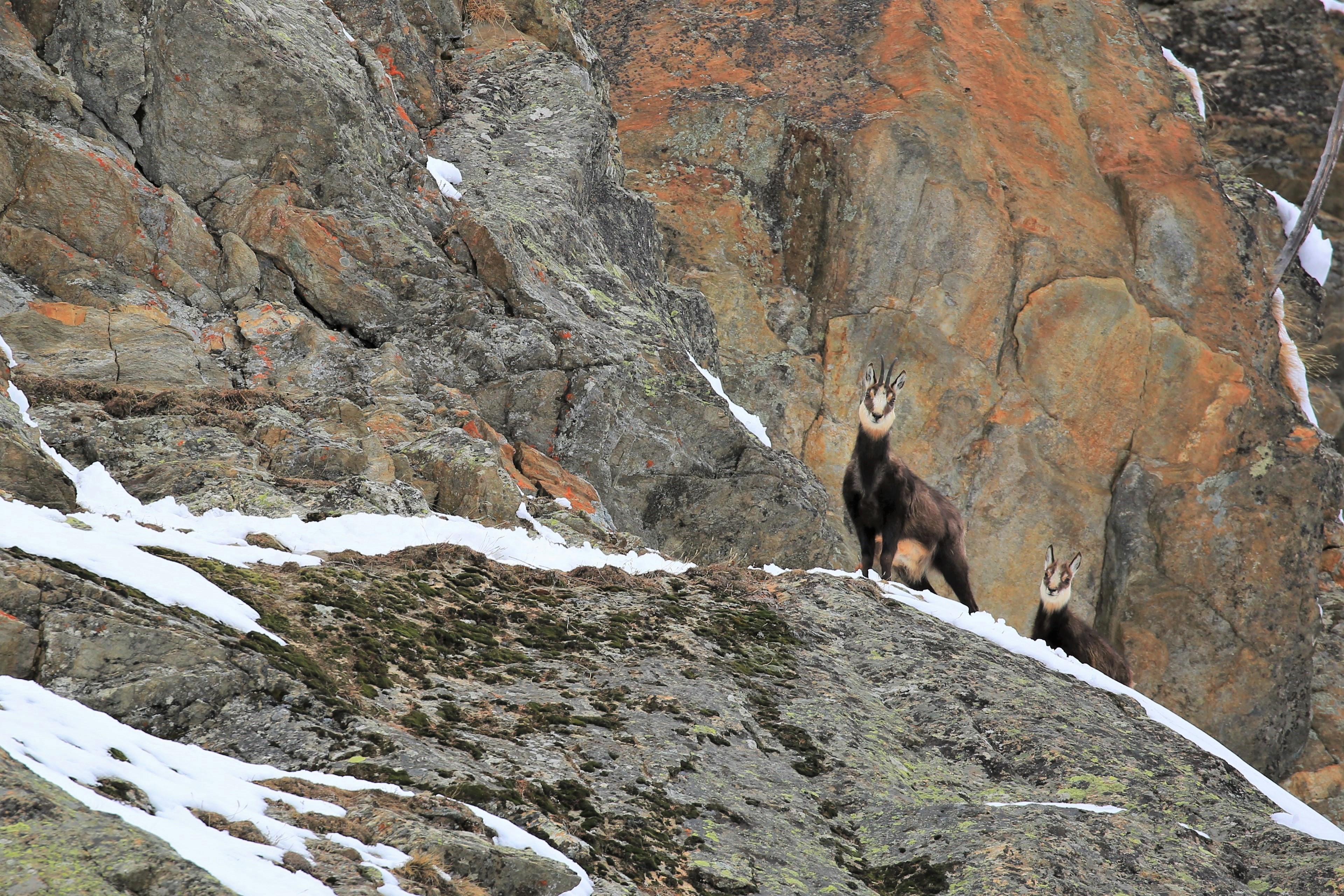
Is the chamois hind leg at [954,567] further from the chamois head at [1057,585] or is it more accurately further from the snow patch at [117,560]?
the snow patch at [117,560]

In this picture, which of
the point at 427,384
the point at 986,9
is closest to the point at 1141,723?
the point at 427,384

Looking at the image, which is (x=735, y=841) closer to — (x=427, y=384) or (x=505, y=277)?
(x=427, y=384)

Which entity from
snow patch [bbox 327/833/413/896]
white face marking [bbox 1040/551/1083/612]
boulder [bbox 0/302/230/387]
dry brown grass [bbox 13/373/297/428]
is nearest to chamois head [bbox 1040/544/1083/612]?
white face marking [bbox 1040/551/1083/612]

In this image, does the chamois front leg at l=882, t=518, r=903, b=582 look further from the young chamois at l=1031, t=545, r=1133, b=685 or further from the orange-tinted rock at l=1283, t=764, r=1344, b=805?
the orange-tinted rock at l=1283, t=764, r=1344, b=805

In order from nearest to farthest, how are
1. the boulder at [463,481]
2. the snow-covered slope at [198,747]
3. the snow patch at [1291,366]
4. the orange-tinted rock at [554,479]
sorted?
the snow-covered slope at [198,747], the boulder at [463,481], the orange-tinted rock at [554,479], the snow patch at [1291,366]

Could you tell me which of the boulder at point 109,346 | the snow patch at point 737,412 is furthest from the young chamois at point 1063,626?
the boulder at point 109,346

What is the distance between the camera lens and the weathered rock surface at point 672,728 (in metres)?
4.78

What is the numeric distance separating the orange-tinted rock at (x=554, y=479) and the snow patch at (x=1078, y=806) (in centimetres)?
618

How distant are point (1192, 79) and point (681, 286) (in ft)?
51.7

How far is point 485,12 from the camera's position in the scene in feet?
61.7

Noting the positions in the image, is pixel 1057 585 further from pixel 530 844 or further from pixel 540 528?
pixel 530 844

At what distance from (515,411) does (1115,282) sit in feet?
52.9

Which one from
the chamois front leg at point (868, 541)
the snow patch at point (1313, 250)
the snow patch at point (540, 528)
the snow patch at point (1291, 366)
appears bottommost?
the chamois front leg at point (868, 541)

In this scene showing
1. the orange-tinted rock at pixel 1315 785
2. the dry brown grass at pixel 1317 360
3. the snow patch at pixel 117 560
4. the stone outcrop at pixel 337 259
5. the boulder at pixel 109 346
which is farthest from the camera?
the dry brown grass at pixel 1317 360
